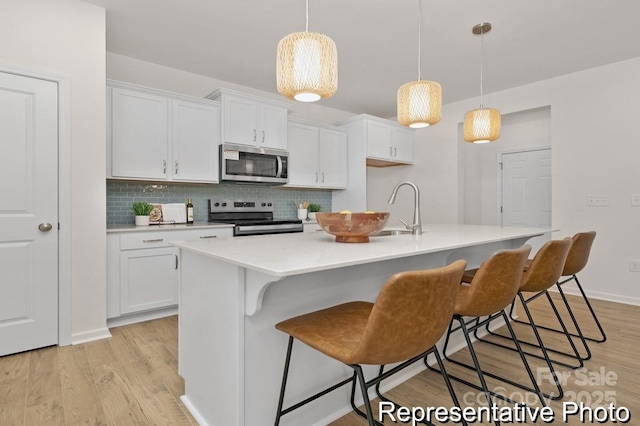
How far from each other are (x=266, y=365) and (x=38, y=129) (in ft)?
7.87

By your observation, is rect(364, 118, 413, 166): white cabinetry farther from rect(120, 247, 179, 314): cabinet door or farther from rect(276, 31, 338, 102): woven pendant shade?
rect(276, 31, 338, 102): woven pendant shade

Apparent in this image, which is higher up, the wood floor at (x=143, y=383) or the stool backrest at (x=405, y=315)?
the stool backrest at (x=405, y=315)

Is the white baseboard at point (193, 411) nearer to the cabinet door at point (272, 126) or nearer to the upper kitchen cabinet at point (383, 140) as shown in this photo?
the cabinet door at point (272, 126)

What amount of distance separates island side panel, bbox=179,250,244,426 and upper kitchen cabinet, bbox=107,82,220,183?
1.85 m

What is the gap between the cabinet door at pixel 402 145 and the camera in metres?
5.21

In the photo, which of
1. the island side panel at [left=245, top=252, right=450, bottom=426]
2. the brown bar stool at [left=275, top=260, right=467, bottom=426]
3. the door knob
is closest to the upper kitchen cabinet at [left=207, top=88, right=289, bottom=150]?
the door knob

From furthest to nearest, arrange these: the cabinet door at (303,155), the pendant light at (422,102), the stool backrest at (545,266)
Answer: the cabinet door at (303,155)
the pendant light at (422,102)
the stool backrest at (545,266)

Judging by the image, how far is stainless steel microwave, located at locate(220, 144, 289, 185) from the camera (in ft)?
12.3

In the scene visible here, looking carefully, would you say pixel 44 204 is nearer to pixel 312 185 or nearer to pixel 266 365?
pixel 266 365

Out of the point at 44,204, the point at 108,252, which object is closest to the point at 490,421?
the point at 108,252

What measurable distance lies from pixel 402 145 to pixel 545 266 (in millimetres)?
3633

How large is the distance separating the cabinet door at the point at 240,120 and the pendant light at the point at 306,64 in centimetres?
217

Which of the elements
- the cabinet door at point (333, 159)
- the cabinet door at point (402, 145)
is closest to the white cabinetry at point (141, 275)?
the cabinet door at point (333, 159)

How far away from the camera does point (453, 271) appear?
3.71ft
